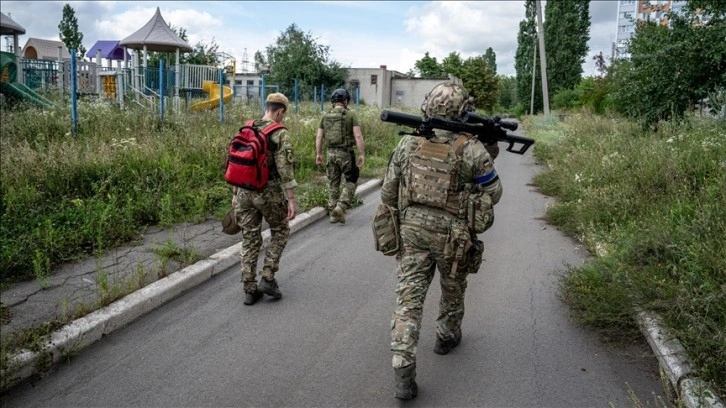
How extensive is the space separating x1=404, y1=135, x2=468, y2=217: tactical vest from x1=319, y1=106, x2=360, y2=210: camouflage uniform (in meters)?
4.78

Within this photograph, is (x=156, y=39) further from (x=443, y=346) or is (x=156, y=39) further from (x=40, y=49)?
(x=40, y=49)

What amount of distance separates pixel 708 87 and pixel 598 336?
7.55m

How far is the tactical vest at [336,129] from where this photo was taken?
8.15 meters

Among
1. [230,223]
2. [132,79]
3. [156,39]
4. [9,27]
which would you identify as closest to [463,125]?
[230,223]

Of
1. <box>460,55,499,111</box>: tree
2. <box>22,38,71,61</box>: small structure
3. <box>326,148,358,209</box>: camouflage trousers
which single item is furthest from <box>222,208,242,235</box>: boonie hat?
<box>460,55,499,111</box>: tree

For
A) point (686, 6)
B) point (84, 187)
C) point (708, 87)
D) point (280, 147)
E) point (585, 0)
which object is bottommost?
point (84, 187)

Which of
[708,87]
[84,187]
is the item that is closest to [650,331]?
[84,187]

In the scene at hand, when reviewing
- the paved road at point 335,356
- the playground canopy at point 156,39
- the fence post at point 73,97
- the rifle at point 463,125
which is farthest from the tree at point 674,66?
Answer: the playground canopy at point 156,39

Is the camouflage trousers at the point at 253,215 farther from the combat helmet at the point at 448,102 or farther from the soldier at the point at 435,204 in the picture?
the combat helmet at the point at 448,102

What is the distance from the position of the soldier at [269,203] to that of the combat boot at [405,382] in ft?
6.76

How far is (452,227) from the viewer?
348 cm

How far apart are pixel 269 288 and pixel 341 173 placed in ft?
12.3

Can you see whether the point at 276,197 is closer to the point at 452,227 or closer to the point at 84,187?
the point at 452,227

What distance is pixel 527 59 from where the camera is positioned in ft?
203
